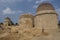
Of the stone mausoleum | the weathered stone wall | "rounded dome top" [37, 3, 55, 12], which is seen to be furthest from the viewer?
"rounded dome top" [37, 3, 55, 12]

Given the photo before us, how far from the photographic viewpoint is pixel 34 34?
26.3 feet

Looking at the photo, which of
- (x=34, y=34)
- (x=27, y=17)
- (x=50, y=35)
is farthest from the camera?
(x=27, y=17)

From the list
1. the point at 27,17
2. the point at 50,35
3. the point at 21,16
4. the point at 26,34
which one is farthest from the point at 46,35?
the point at 21,16

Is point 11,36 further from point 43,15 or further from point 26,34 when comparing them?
point 43,15

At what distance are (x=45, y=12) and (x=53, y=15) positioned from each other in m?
0.52

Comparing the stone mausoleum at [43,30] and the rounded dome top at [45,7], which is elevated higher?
the rounded dome top at [45,7]

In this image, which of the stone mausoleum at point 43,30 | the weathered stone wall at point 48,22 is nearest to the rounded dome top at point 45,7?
the stone mausoleum at point 43,30

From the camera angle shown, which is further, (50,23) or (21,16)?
(21,16)

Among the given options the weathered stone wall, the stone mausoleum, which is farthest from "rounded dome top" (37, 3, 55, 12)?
the weathered stone wall

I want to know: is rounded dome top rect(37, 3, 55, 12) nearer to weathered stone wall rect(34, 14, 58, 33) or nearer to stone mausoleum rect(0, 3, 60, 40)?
stone mausoleum rect(0, 3, 60, 40)

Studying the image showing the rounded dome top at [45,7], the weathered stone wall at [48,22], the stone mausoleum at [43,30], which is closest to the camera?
the stone mausoleum at [43,30]

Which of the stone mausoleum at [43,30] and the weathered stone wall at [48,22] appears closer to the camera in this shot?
the stone mausoleum at [43,30]

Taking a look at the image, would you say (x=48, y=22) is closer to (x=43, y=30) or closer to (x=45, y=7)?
(x=43, y=30)

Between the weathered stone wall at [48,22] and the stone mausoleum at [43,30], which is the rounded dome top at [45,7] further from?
the weathered stone wall at [48,22]
